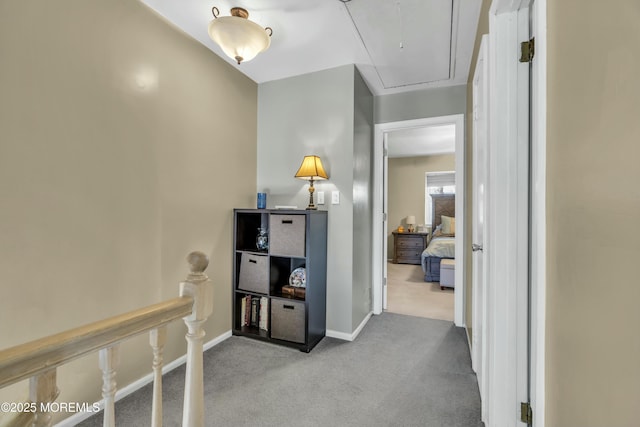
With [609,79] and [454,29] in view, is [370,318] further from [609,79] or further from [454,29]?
[609,79]

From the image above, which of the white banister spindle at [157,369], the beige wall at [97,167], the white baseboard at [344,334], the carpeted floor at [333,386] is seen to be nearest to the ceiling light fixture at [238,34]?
the beige wall at [97,167]

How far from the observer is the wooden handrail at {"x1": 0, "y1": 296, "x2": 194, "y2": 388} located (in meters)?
0.55

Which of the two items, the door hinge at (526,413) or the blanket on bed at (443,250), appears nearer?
the door hinge at (526,413)

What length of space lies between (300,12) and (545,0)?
5.13 feet

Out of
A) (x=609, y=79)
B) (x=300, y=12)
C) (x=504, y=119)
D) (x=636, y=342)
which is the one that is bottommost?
(x=636, y=342)

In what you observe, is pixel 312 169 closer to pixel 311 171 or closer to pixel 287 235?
pixel 311 171

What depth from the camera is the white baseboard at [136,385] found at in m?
1.54

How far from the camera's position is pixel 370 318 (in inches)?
123

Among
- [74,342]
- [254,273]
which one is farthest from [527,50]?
[254,273]

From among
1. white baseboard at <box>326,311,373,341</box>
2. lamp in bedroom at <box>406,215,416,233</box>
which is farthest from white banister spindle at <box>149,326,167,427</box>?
lamp in bedroom at <box>406,215,416,233</box>

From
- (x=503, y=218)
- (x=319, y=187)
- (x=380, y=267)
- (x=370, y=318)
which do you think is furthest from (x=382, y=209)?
(x=503, y=218)

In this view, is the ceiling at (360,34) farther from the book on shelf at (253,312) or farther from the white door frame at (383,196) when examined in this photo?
the book on shelf at (253,312)

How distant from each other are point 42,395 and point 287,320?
1.93m

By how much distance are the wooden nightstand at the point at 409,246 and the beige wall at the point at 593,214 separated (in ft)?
18.6
